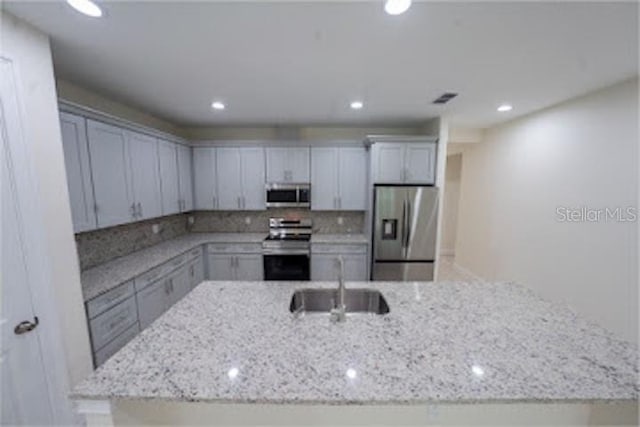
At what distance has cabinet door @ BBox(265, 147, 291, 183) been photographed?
148 inches

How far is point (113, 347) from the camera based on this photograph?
2.02 m

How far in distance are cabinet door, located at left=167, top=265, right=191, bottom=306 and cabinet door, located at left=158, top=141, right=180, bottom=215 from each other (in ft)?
2.47

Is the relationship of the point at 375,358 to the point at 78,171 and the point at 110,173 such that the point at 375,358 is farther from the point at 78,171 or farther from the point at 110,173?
the point at 110,173

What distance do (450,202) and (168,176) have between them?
5.99 meters

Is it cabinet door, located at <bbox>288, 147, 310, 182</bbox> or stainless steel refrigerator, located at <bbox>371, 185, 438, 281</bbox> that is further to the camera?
cabinet door, located at <bbox>288, 147, 310, 182</bbox>

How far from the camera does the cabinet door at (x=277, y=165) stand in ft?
12.3

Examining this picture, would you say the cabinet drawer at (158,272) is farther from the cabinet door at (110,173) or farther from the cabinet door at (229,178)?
the cabinet door at (229,178)

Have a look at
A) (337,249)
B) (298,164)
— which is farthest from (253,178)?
(337,249)

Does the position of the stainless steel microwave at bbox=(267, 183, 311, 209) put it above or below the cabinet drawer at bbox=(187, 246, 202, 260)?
above

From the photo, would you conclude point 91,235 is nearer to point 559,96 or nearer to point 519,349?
point 519,349

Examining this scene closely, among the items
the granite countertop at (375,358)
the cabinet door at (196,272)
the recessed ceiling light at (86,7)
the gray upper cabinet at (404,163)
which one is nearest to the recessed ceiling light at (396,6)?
the recessed ceiling light at (86,7)

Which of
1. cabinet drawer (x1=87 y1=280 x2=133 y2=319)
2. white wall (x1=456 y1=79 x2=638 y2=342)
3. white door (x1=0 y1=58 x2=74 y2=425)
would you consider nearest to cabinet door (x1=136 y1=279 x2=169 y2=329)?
cabinet drawer (x1=87 y1=280 x2=133 y2=319)

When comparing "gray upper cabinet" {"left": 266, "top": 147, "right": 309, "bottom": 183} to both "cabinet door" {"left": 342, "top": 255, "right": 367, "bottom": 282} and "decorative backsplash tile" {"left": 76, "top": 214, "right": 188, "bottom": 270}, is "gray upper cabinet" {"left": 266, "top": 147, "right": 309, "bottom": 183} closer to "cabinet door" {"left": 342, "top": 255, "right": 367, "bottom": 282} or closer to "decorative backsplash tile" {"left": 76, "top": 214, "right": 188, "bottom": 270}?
"cabinet door" {"left": 342, "top": 255, "right": 367, "bottom": 282}

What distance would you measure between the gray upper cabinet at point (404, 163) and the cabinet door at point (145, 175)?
2.69 metres
